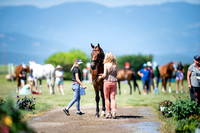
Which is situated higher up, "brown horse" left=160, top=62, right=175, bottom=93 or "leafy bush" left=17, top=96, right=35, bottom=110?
"brown horse" left=160, top=62, right=175, bottom=93

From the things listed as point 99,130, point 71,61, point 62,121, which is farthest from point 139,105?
point 71,61

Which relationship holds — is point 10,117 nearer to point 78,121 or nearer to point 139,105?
point 78,121

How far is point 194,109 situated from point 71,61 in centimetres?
4092

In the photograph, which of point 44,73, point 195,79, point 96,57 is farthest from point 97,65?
point 44,73

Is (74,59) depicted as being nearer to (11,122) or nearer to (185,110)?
(185,110)

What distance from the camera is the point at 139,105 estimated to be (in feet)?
51.1

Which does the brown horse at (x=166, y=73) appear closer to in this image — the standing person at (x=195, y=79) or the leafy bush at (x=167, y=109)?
the leafy bush at (x=167, y=109)

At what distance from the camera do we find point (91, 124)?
986 cm

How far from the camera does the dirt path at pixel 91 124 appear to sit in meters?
8.88

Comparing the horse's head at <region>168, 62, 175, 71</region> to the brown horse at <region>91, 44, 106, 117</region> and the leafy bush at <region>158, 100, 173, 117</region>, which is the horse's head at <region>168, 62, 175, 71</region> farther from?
the brown horse at <region>91, 44, 106, 117</region>

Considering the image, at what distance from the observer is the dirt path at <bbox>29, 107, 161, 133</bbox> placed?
29.1 ft

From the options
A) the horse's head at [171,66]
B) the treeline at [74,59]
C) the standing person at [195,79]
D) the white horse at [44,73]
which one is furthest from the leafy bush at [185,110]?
the treeline at [74,59]

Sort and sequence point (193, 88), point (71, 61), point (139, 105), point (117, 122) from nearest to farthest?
point (117, 122) → point (193, 88) → point (139, 105) → point (71, 61)

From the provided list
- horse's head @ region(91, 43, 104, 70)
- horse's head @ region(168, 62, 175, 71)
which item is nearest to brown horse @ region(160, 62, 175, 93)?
horse's head @ region(168, 62, 175, 71)
